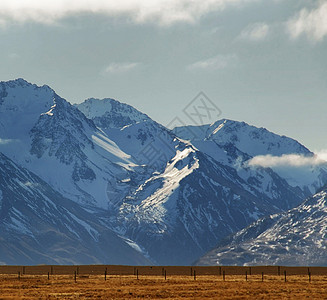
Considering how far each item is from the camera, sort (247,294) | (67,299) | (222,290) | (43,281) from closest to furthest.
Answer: (67,299) < (247,294) < (222,290) < (43,281)

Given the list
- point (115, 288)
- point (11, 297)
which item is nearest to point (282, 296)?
point (115, 288)

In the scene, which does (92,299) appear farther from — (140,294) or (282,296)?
(282,296)

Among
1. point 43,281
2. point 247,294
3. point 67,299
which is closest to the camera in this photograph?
point 67,299

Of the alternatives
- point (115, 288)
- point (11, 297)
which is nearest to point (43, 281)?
point (115, 288)

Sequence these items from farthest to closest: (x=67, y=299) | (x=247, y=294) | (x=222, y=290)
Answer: (x=222, y=290) < (x=247, y=294) < (x=67, y=299)

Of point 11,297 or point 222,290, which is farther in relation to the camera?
point 222,290

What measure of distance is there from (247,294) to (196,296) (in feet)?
31.6

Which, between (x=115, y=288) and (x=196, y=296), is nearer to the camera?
(x=196, y=296)

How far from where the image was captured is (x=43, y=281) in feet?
528

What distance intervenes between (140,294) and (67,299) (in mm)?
Answer: 15579

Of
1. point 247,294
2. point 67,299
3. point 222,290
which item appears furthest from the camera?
point 222,290

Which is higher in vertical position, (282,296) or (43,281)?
(43,281)

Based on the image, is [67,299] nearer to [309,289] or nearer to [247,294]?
[247,294]

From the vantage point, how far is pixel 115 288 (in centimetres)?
13950
